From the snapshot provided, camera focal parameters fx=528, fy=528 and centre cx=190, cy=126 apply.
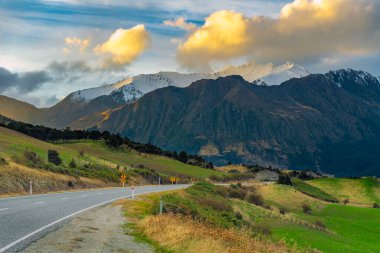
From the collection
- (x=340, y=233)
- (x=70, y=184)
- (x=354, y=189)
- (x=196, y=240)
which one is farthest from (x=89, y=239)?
(x=354, y=189)

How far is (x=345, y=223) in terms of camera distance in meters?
67.4

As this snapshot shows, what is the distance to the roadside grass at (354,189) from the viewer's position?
430 ft

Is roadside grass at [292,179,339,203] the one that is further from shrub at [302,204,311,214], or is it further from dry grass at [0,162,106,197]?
dry grass at [0,162,106,197]

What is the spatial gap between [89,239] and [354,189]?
13215 centimetres

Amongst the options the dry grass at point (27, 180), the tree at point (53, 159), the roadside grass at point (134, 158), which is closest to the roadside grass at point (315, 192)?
the roadside grass at point (134, 158)

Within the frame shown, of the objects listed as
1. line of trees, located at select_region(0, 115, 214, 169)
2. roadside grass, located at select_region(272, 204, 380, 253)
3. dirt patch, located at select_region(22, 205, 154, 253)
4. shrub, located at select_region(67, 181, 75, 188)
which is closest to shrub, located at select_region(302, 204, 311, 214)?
roadside grass, located at select_region(272, 204, 380, 253)

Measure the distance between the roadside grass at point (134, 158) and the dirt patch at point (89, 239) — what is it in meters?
115

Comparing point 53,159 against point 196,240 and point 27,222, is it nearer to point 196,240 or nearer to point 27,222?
point 27,222

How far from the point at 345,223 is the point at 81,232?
5382 cm

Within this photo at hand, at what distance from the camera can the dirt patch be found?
16178 mm

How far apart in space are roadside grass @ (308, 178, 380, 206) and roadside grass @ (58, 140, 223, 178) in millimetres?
33009

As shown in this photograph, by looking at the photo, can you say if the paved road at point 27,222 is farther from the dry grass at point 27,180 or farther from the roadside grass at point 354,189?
the roadside grass at point 354,189

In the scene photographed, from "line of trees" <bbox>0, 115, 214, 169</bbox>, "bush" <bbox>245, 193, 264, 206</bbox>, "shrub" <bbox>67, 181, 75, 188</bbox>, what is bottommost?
"bush" <bbox>245, 193, 264, 206</bbox>

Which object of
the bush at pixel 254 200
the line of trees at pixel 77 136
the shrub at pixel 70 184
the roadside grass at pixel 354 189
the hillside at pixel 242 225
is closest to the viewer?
the hillside at pixel 242 225
